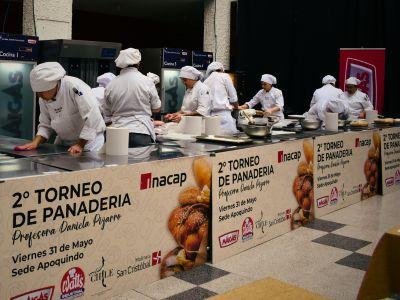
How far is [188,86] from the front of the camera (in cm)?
550

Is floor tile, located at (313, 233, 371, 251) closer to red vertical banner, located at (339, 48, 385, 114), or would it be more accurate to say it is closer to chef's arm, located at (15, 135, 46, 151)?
chef's arm, located at (15, 135, 46, 151)

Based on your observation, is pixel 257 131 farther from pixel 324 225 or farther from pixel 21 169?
pixel 21 169

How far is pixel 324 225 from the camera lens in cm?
393

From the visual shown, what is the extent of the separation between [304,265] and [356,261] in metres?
0.35

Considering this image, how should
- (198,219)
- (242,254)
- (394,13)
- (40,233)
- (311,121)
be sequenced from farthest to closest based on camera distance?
1. (394,13)
2. (311,121)
3. (242,254)
4. (198,219)
5. (40,233)

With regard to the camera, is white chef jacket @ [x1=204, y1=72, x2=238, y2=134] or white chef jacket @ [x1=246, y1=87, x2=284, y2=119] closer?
white chef jacket @ [x1=204, y1=72, x2=238, y2=134]

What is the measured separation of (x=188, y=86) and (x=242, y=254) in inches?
106

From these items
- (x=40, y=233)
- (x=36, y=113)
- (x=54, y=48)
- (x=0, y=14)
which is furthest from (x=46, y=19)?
(x=40, y=233)

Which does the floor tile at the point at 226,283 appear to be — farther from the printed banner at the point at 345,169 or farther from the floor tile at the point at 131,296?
the printed banner at the point at 345,169

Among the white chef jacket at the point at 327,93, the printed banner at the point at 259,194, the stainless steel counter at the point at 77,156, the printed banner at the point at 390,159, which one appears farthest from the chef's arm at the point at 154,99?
the white chef jacket at the point at 327,93

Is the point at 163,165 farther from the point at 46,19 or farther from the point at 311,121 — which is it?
the point at 46,19

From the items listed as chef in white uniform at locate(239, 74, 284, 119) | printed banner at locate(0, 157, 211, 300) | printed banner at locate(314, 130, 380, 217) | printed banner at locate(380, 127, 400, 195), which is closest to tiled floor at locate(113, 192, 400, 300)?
printed banner at locate(0, 157, 211, 300)

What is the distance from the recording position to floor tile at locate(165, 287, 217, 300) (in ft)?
8.27

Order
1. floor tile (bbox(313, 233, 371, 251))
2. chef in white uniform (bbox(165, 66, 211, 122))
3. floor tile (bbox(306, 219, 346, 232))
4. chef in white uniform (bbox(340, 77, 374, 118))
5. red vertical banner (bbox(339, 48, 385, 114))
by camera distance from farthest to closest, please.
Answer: red vertical banner (bbox(339, 48, 385, 114)) → chef in white uniform (bbox(340, 77, 374, 118)) → chef in white uniform (bbox(165, 66, 211, 122)) → floor tile (bbox(306, 219, 346, 232)) → floor tile (bbox(313, 233, 371, 251))
